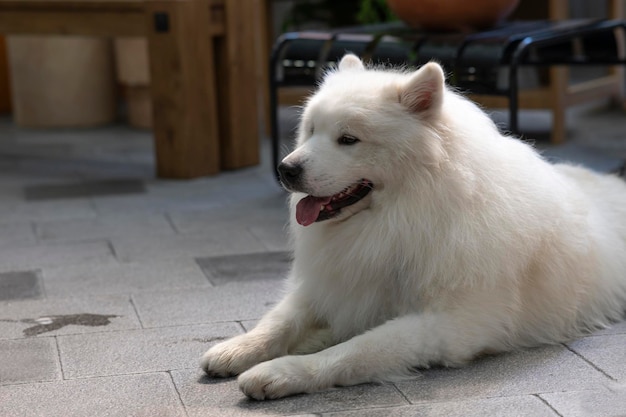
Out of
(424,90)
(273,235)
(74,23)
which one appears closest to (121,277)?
(273,235)

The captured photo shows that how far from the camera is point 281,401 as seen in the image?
8.21 ft

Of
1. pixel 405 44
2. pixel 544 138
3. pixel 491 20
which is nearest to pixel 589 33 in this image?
pixel 491 20

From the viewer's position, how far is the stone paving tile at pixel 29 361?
9.05 ft

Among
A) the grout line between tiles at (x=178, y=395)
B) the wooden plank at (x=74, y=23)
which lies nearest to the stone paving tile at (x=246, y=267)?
the grout line between tiles at (x=178, y=395)

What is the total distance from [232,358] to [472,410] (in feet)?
2.20

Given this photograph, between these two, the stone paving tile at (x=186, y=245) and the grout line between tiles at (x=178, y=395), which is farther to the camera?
the stone paving tile at (x=186, y=245)

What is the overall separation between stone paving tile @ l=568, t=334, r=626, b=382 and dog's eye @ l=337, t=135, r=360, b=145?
900 mm

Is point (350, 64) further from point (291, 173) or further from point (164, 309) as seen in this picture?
point (164, 309)

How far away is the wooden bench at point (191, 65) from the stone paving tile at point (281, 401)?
3222 mm

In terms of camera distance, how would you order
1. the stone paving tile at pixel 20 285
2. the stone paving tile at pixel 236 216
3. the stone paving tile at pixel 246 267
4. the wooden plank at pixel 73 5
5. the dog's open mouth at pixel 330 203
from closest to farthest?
the dog's open mouth at pixel 330 203 → the stone paving tile at pixel 20 285 → the stone paving tile at pixel 246 267 → the stone paving tile at pixel 236 216 → the wooden plank at pixel 73 5

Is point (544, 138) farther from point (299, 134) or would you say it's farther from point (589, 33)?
point (299, 134)

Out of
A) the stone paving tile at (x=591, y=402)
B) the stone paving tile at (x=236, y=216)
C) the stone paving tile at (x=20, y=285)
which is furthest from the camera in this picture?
the stone paving tile at (x=236, y=216)

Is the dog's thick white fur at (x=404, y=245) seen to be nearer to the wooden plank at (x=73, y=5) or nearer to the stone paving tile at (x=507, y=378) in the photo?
the stone paving tile at (x=507, y=378)

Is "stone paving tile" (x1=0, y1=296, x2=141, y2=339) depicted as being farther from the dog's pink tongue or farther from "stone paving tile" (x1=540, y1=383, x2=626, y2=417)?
"stone paving tile" (x1=540, y1=383, x2=626, y2=417)
